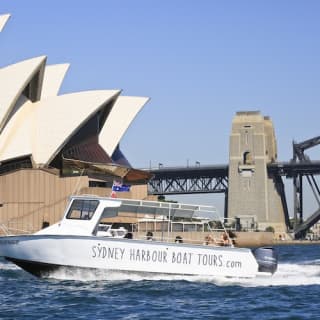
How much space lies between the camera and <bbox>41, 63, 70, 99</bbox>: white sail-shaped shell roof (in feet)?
245

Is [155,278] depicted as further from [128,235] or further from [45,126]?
[45,126]

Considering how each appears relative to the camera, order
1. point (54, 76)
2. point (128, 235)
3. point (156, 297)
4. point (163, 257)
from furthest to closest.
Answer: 1. point (54, 76)
2. point (128, 235)
3. point (163, 257)
4. point (156, 297)

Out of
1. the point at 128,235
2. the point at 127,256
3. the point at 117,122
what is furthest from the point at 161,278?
the point at 117,122

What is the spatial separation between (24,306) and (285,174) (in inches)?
4051

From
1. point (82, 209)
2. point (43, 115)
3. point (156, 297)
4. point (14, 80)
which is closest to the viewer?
point (156, 297)

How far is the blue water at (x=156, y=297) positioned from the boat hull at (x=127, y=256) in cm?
29

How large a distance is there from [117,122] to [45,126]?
1194cm

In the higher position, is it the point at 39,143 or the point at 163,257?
the point at 39,143

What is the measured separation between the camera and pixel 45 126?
234ft

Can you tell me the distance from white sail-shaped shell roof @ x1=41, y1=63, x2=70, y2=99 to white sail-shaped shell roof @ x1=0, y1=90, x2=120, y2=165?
2714 millimetres

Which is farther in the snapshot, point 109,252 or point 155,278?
point 155,278

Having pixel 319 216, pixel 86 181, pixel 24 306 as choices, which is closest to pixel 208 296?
pixel 24 306

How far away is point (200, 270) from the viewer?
2519 centimetres

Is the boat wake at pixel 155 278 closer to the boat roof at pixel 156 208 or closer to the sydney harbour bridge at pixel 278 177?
the boat roof at pixel 156 208
